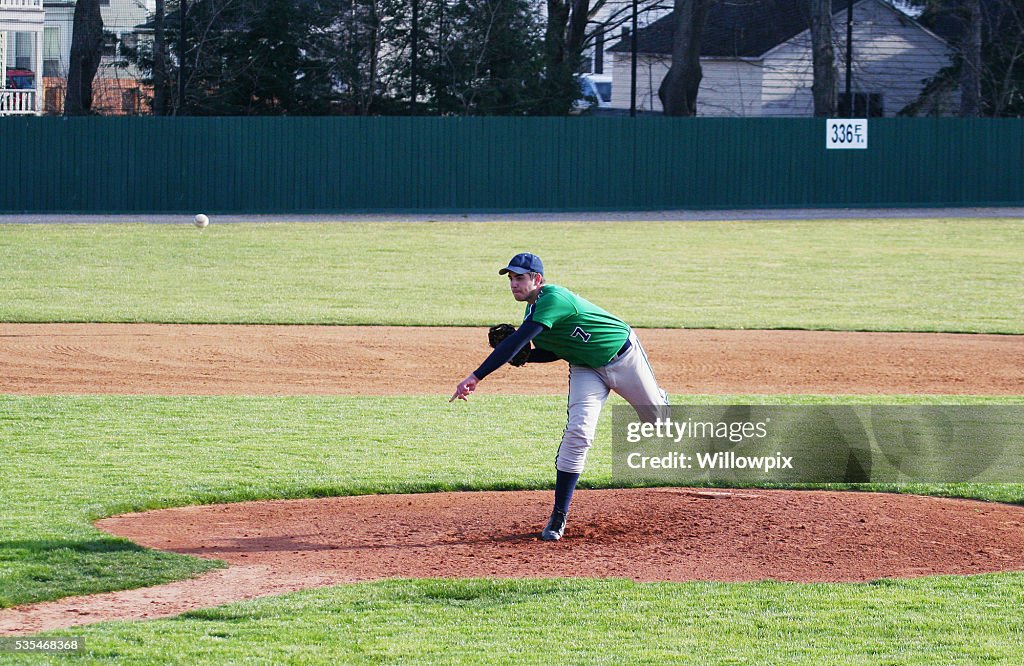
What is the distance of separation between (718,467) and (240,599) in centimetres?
440

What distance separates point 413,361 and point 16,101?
21945 millimetres

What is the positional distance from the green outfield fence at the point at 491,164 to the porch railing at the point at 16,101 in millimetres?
3595

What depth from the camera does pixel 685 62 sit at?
108ft

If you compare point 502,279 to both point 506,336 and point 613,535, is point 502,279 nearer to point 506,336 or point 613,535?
point 613,535

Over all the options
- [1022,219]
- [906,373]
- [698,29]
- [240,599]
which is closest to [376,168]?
[698,29]

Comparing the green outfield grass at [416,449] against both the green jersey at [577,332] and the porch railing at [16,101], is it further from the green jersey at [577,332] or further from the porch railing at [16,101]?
the porch railing at [16,101]

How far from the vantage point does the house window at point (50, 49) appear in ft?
123

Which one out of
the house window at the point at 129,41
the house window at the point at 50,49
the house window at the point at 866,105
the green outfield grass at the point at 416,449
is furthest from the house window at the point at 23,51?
the house window at the point at 866,105

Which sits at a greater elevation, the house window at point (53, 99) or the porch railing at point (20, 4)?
the porch railing at point (20, 4)

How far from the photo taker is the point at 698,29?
109 feet

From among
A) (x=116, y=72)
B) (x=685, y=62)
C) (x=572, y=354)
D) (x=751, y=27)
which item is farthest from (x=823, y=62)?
(x=572, y=354)

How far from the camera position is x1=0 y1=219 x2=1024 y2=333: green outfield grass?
1767cm

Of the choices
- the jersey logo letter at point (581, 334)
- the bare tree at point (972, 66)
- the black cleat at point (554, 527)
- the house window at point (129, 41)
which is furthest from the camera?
the bare tree at point (972, 66)

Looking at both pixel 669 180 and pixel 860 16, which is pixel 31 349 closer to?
pixel 669 180
